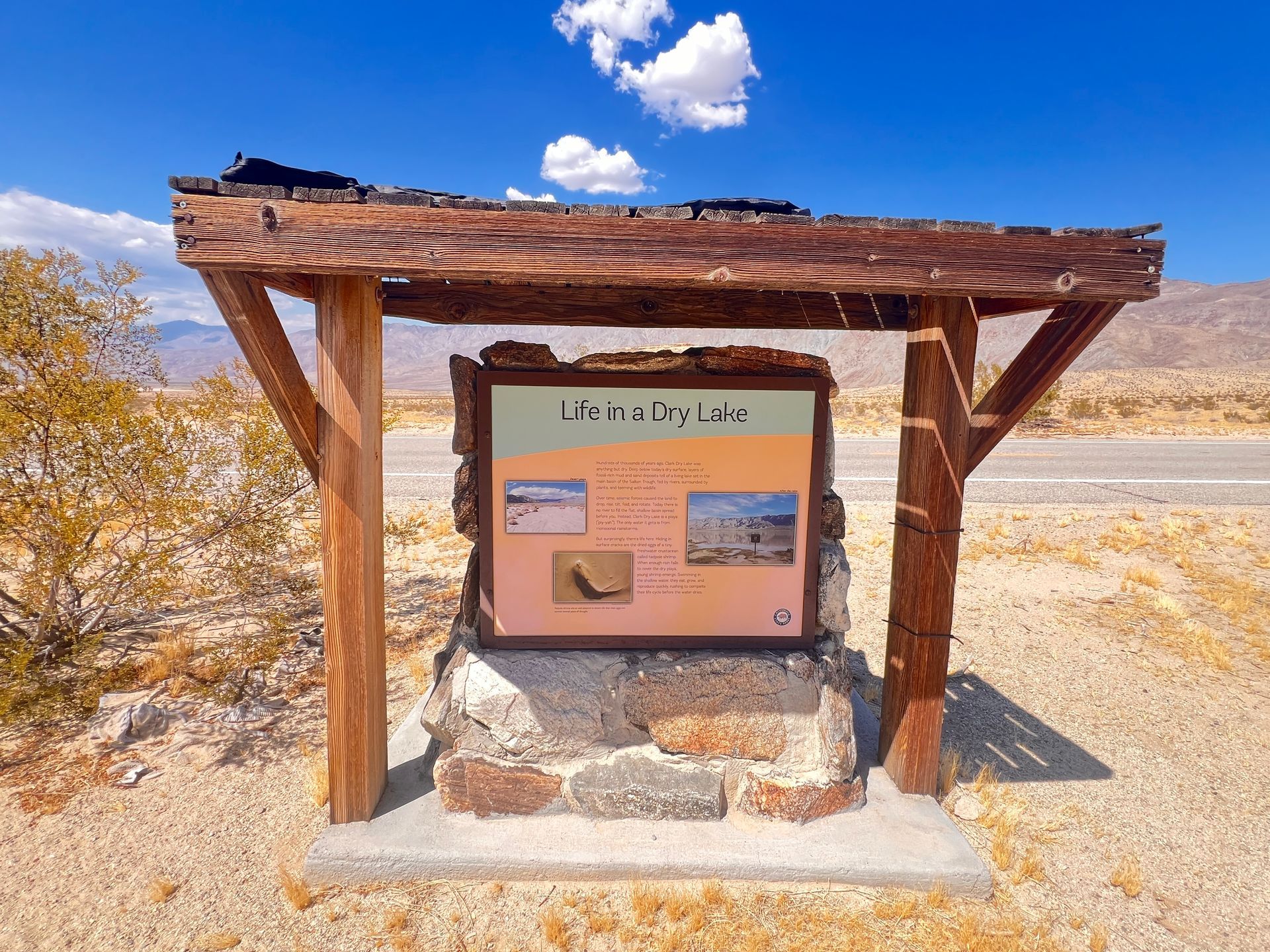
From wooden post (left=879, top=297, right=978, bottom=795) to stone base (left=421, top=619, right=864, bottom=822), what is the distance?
1.09ft

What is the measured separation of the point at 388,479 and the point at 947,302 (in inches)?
397

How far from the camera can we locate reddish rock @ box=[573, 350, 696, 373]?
3084 mm

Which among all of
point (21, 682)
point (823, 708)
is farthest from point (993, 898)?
point (21, 682)

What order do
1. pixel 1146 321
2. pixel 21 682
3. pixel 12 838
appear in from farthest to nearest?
pixel 1146 321, pixel 21 682, pixel 12 838

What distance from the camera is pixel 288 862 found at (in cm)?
279

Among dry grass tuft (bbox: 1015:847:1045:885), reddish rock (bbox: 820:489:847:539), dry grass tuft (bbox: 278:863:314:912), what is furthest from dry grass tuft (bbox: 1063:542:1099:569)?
dry grass tuft (bbox: 278:863:314:912)

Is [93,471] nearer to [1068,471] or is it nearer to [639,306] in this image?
[639,306]

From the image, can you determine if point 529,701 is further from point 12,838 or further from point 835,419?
point 835,419

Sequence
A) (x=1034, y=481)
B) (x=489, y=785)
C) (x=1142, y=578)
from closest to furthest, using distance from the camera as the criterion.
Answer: (x=489, y=785) → (x=1142, y=578) → (x=1034, y=481)

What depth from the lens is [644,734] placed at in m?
3.11

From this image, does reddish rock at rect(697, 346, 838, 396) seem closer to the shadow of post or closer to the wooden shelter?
the wooden shelter

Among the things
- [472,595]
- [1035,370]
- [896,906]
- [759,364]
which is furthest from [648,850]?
[1035,370]

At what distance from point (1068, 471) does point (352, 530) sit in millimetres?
14199

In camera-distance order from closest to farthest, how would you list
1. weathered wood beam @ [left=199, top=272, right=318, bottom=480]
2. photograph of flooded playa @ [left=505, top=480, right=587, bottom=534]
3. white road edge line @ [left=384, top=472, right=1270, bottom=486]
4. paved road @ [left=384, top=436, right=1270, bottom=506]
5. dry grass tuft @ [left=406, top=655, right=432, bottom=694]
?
weathered wood beam @ [left=199, top=272, right=318, bottom=480]
photograph of flooded playa @ [left=505, top=480, right=587, bottom=534]
dry grass tuft @ [left=406, top=655, right=432, bottom=694]
paved road @ [left=384, top=436, right=1270, bottom=506]
white road edge line @ [left=384, top=472, right=1270, bottom=486]
